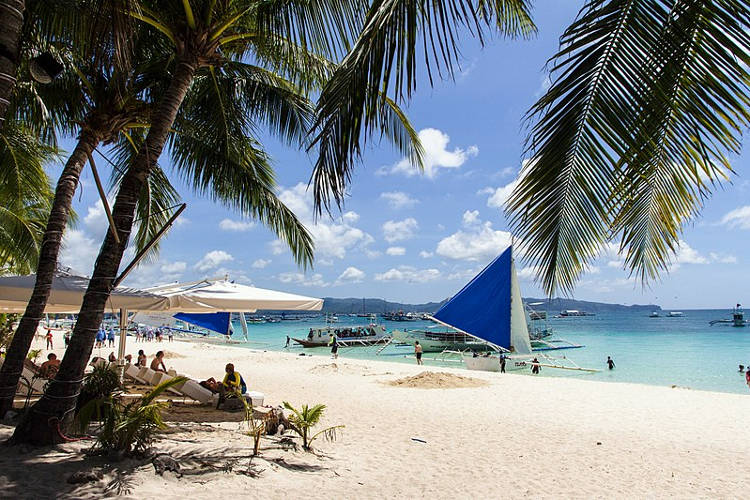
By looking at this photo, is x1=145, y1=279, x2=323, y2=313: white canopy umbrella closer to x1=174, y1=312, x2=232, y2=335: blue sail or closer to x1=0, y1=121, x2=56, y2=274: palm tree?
x1=0, y1=121, x2=56, y2=274: palm tree

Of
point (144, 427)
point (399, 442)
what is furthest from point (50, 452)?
point (399, 442)

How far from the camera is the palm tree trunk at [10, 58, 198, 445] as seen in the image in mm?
4332

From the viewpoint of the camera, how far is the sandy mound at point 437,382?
42.4ft

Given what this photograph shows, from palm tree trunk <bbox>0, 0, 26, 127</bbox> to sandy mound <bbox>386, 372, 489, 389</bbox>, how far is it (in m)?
11.1

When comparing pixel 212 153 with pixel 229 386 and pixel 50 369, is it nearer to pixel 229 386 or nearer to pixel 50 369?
pixel 229 386

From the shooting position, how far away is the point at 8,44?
3.18 m

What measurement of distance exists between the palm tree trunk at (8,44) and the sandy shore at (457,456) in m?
2.66

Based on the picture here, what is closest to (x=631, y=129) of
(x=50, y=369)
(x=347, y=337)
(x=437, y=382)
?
(x=50, y=369)

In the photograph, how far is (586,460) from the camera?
570cm

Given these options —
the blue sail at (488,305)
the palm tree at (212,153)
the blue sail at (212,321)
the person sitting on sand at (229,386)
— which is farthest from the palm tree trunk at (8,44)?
the blue sail at (212,321)

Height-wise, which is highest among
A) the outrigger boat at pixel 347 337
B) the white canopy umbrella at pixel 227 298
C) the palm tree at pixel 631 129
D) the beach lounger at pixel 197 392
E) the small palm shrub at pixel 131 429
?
the palm tree at pixel 631 129

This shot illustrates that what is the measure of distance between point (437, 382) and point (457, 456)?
25.3ft

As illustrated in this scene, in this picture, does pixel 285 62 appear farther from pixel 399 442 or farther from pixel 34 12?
pixel 399 442

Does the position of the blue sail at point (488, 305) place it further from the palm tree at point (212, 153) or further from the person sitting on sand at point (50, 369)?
the person sitting on sand at point (50, 369)
